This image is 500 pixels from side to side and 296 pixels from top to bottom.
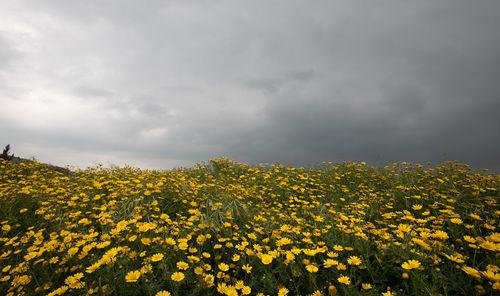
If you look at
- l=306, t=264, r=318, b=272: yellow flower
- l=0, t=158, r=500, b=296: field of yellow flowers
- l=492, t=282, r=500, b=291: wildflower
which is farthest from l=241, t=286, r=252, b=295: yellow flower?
l=492, t=282, r=500, b=291: wildflower

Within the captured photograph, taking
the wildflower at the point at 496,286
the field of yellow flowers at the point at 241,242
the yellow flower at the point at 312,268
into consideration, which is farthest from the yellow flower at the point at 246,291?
the wildflower at the point at 496,286

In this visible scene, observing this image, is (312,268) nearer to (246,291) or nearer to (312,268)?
(312,268)

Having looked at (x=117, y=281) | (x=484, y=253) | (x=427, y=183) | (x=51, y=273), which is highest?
(x=427, y=183)

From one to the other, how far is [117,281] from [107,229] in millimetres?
1549

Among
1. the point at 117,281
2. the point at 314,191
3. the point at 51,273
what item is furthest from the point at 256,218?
the point at 314,191

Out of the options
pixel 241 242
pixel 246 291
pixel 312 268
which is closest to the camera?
pixel 246 291

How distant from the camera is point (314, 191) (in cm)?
679

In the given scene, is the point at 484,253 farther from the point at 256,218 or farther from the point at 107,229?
the point at 107,229

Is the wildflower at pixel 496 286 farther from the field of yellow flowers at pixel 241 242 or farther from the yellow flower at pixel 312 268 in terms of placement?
the yellow flower at pixel 312 268

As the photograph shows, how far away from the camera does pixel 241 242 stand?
302 centimetres

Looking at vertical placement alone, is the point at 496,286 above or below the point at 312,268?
above

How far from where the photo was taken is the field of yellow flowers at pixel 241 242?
2.12 meters

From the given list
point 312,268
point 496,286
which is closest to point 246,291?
point 312,268

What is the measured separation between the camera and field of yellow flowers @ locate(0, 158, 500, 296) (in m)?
2.12
